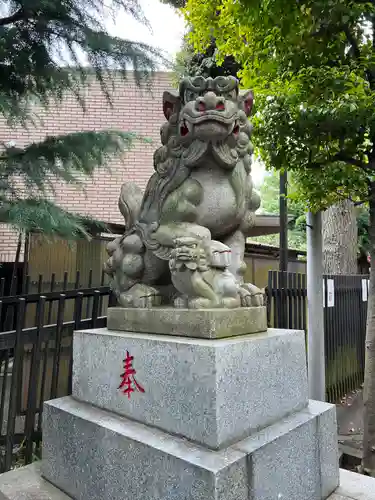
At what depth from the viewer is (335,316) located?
582cm

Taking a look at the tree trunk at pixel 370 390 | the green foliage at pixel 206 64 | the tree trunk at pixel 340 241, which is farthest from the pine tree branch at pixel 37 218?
the tree trunk at pixel 340 241

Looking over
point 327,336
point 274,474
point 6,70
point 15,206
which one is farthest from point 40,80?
point 327,336

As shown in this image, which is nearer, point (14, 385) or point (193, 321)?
point (193, 321)

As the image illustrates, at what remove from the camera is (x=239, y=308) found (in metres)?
1.89

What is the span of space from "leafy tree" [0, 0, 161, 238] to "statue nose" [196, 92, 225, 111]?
160 cm

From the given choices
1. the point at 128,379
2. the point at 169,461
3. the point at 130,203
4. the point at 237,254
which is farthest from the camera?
the point at 130,203

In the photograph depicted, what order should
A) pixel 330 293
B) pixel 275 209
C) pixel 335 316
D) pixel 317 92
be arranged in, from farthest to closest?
pixel 275 209 < pixel 335 316 < pixel 330 293 < pixel 317 92

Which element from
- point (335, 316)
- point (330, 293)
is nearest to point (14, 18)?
point (330, 293)

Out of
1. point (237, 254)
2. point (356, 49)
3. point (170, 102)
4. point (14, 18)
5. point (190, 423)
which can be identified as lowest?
point (190, 423)

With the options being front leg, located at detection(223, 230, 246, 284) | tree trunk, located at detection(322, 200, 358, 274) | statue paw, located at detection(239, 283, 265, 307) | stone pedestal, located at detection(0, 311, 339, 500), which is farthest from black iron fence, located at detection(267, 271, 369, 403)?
stone pedestal, located at detection(0, 311, 339, 500)

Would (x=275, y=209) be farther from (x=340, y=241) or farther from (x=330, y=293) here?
(x=330, y=293)

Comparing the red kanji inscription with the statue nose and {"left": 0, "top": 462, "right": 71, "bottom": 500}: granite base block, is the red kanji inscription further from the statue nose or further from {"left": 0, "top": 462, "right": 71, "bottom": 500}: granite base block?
the statue nose

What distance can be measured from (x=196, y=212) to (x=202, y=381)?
94cm

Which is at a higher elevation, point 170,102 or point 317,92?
point 317,92
